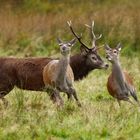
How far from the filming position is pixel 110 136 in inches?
328

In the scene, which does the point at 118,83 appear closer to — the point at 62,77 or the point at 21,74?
the point at 62,77

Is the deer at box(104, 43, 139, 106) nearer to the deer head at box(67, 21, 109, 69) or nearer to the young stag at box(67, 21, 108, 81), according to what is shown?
the deer head at box(67, 21, 109, 69)

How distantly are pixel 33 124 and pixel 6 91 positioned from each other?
2901 millimetres

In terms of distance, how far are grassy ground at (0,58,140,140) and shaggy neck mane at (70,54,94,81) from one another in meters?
1.89

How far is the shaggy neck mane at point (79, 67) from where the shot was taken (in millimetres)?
12648

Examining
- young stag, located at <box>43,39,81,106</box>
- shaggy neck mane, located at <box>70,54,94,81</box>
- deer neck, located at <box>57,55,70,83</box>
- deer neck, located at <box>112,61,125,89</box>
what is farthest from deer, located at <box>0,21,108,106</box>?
deer neck, located at <box>112,61,125,89</box>

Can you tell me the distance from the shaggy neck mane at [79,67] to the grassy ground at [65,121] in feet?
6.20

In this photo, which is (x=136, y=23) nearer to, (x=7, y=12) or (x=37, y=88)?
(x=7, y=12)

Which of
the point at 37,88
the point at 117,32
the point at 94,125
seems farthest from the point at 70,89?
the point at 117,32

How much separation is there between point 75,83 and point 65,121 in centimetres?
447

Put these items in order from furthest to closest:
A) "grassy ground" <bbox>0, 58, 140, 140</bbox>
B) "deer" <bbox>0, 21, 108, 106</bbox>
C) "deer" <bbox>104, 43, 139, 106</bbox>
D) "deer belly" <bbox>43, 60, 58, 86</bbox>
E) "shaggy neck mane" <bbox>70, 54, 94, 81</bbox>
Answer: "shaggy neck mane" <bbox>70, 54, 94, 81</bbox>
"deer" <bbox>0, 21, 108, 106</bbox>
"deer belly" <bbox>43, 60, 58, 86</bbox>
"deer" <bbox>104, 43, 139, 106</bbox>
"grassy ground" <bbox>0, 58, 140, 140</bbox>

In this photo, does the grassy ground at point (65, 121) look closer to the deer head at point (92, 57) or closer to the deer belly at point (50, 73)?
the deer belly at point (50, 73)

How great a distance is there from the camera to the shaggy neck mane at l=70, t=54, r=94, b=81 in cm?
1265

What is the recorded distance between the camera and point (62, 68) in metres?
11.0
